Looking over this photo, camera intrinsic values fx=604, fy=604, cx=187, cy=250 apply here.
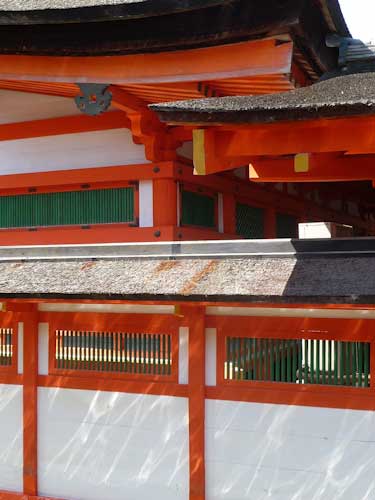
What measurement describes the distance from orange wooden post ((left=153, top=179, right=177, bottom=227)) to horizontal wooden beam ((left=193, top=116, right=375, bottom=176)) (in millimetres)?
2653

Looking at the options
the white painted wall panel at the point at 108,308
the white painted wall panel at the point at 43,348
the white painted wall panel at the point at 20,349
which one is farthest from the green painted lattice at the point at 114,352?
the white painted wall panel at the point at 20,349

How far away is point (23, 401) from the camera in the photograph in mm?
7441

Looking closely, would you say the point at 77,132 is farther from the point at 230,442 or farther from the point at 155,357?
the point at 230,442

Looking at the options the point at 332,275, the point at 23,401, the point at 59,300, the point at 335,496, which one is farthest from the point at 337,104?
the point at 23,401

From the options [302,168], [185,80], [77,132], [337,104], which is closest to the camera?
[337,104]

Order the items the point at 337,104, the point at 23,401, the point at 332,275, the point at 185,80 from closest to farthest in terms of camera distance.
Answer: the point at 337,104
the point at 332,275
the point at 185,80
the point at 23,401

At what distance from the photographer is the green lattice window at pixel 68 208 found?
786 centimetres

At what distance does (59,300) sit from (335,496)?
3.47m

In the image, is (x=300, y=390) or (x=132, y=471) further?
(x=132, y=471)

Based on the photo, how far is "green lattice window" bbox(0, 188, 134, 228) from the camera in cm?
786

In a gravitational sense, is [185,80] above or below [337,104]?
above

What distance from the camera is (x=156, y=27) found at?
671cm

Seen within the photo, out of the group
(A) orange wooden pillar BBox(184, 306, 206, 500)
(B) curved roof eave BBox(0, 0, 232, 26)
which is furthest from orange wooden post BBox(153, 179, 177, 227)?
(B) curved roof eave BBox(0, 0, 232, 26)

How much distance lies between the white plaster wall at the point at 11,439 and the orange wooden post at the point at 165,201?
2.76 metres
